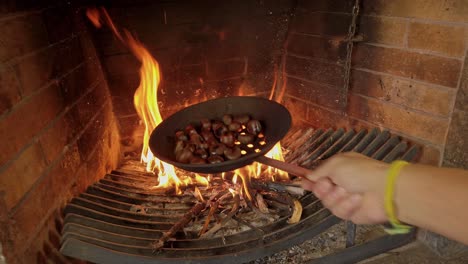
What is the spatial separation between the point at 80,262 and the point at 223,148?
79 cm

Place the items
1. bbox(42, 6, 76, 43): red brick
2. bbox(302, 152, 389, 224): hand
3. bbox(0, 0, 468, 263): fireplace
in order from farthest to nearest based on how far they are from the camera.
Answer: bbox(42, 6, 76, 43): red brick
bbox(0, 0, 468, 263): fireplace
bbox(302, 152, 389, 224): hand

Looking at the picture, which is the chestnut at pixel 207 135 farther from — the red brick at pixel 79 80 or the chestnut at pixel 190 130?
the red brick at pixel 79 80

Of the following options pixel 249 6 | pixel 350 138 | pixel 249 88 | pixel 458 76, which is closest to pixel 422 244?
pixel 350 138

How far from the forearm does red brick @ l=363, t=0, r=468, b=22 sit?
1019mm

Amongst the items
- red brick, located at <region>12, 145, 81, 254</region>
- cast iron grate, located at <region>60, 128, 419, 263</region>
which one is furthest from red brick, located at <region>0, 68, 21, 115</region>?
cast iron grate, located at <region>60, 128, 419, 263</region>

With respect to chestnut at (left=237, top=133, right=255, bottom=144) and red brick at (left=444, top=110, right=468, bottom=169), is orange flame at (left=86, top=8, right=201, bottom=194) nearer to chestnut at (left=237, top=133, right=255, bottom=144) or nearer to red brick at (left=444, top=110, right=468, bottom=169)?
chestnut at (left=237, top=133, right=255, bottom=144)

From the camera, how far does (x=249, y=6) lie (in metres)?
2.33

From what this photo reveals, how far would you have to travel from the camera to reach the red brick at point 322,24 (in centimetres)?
209

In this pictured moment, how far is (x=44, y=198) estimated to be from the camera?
1321 mm

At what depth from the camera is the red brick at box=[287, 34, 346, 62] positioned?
216 cm

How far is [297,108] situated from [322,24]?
2.01 feet

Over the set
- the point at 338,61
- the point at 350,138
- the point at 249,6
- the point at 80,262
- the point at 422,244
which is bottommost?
the point at 422,244

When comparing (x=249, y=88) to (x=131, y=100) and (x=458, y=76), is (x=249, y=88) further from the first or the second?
(x=458, y=76)

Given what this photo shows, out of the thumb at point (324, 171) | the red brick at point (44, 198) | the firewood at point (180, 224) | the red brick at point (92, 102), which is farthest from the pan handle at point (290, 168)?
the red brick at point (92, 102)
